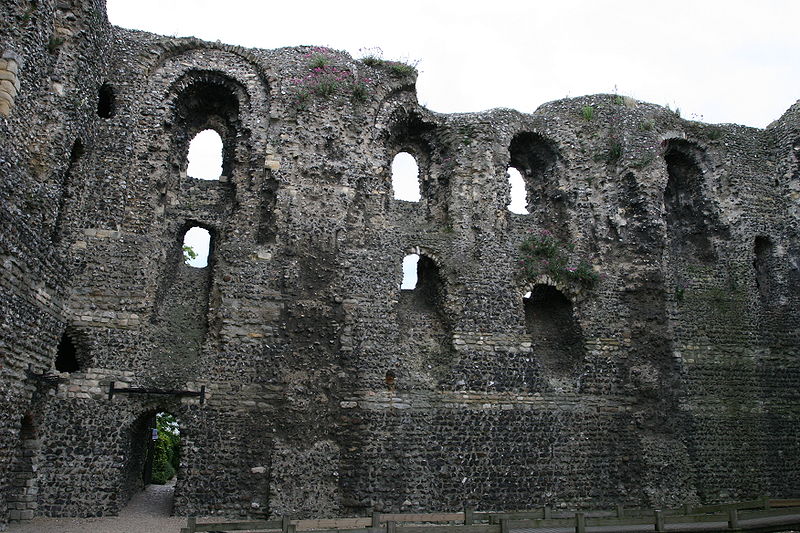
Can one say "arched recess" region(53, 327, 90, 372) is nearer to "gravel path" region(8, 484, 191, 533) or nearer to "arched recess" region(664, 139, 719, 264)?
"gravel path" region(8, 484, 191, 533)

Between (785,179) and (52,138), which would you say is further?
(785,179)

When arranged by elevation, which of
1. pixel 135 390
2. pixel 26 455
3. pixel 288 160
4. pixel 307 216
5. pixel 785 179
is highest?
pixel 785 179

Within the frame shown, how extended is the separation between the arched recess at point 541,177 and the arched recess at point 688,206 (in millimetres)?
3327

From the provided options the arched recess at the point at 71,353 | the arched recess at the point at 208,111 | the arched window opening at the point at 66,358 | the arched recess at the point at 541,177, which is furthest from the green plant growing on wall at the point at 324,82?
the arched window opening at the point at 66,358

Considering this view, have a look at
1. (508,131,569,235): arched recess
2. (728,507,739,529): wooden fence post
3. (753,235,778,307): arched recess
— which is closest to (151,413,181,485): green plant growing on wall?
(508,131,569,235): arched recess

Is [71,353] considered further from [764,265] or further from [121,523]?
[764,265]

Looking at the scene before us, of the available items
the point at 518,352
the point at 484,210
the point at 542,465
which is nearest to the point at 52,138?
the point at 484,210

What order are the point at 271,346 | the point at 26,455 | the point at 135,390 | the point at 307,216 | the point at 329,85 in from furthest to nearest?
the point at 329,85
the point at 307,216
the point at 271,346
the point at 135,390
the point at 26,455

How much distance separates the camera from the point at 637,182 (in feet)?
52.3

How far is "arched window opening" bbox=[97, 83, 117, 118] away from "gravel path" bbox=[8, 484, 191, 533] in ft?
28.7

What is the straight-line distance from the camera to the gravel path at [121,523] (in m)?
10.1

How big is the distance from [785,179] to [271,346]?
15.2 m

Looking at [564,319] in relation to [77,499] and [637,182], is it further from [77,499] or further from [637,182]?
[77,499]

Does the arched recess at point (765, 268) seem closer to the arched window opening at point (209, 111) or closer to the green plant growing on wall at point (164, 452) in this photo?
the arched window opening at point (209, 111)
